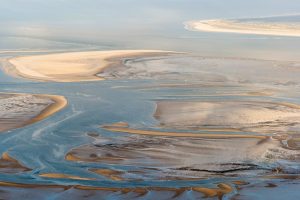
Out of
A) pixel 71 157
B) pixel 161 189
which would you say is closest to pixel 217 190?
pixel 161 189

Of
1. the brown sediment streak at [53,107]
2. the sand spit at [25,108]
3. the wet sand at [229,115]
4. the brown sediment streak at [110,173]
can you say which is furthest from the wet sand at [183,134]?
the brown sediment streak at [110,173]

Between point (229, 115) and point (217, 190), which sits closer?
point (217, 190)

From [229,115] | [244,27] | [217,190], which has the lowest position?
[217,190]

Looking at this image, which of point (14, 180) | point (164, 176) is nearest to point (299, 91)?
point (164, 176)

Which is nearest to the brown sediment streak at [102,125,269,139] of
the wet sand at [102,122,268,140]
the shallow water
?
the wet sand at [102,122,268,140]

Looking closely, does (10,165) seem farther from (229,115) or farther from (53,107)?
(229,115)

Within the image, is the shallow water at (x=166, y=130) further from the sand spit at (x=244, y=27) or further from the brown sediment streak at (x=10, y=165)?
the sand spit at (x=244, y=27)

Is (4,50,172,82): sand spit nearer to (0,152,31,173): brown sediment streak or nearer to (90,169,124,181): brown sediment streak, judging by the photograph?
(0,152,31,173): brown sediment streak
